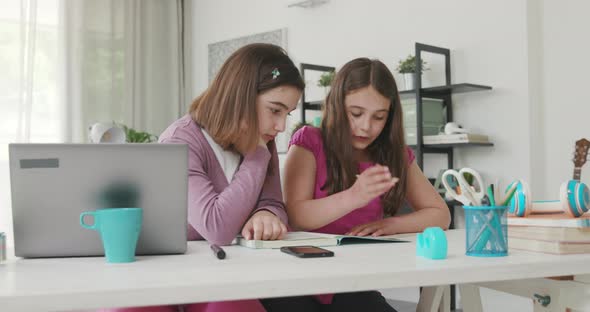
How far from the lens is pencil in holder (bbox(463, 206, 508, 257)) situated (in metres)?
0.95

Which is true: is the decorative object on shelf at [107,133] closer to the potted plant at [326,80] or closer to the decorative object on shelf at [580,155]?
the potted plant at [326,80]

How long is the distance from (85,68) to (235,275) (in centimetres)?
437

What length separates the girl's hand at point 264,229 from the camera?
3.83ft

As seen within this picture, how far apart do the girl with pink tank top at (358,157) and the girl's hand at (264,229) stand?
243 mm

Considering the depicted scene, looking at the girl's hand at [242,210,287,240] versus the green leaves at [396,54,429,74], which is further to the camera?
the green leaves at [396,54,429,74]

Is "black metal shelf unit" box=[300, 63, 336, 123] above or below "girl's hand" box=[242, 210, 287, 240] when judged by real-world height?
above

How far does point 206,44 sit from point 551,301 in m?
4.62

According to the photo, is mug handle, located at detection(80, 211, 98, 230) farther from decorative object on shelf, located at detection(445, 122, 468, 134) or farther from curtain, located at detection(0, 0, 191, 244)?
curtain, located at detection(0, 0, 191, 244)

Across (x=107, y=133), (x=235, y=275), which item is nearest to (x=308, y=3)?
(x=107, y=133)

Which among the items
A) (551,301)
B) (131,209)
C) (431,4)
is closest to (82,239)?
(131,209)

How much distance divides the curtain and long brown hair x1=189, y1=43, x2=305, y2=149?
3424 millimetres

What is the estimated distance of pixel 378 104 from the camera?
1.57m

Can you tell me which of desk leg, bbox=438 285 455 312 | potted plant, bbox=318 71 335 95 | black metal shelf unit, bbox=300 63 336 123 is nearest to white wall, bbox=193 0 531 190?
black metal shelf unit, bbox=300 63 336 123

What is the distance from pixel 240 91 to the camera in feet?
4.61
